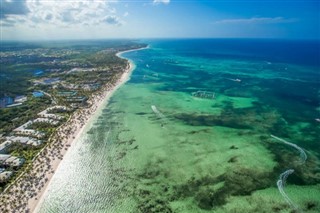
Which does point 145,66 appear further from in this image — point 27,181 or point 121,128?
point 27,181

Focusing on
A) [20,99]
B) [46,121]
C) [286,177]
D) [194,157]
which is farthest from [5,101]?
[286,177]

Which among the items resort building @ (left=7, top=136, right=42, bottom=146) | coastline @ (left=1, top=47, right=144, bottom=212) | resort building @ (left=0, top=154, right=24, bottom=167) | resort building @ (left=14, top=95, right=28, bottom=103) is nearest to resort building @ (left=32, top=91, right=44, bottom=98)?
resort building @ (left=14, top=95, right=28, bottom=103)

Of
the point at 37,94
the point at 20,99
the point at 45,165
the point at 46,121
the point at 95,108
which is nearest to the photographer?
the point at 45,165

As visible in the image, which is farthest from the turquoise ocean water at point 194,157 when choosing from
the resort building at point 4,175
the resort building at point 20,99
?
the resort building at point 20,99

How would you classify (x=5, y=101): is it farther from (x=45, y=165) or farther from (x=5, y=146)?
(x=45, y=165)

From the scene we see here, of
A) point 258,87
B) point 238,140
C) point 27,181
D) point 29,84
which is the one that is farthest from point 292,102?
point 29,84

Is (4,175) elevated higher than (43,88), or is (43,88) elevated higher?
(43,88)

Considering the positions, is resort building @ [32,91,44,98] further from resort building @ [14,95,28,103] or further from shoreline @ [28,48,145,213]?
shoreline @ [28,48,145,213]
